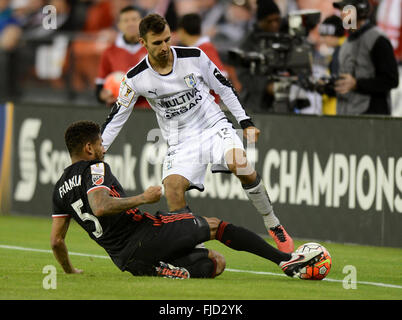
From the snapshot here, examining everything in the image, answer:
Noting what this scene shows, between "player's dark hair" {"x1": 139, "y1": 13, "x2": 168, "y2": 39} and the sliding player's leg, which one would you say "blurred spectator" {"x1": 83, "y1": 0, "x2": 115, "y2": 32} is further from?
the sliding player's leg

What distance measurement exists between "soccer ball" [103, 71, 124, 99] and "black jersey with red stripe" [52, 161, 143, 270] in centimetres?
545

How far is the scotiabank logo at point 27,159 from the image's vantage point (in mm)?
14359

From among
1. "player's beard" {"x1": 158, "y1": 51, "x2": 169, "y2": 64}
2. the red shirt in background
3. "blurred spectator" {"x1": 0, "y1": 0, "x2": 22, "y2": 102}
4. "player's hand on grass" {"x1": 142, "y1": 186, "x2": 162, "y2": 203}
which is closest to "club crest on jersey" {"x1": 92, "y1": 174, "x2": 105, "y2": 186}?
"player's hand on grass" {"x1": 142, "y1": 186, "x2": 162, "y2": 203}

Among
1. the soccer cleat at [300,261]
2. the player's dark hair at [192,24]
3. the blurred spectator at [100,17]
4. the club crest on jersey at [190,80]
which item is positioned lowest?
the soccer cleat at [300,261]

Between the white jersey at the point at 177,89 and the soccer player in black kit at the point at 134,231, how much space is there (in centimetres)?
115

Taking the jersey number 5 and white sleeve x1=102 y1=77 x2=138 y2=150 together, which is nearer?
the jersey number 5

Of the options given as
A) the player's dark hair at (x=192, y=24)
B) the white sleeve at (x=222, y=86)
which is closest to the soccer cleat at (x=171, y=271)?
the white sleeve at (x=222, y=86)

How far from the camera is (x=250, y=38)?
13625 millimetres

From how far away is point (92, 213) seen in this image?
7.85 m

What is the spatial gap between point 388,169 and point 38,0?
1195 centimetres

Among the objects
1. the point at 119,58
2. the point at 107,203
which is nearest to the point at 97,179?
the point at 107,203

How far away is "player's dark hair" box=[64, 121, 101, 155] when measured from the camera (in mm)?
7887

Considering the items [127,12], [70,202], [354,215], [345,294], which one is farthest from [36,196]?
[345,294]

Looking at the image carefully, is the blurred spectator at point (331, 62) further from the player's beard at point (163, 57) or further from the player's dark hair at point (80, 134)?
the player's dark hair at point (80, 134)
